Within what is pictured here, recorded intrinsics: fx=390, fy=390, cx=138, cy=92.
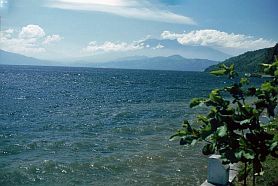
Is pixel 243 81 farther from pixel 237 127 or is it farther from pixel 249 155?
pixel 249 155

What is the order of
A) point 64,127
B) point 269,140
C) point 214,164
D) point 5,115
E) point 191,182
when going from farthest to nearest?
1. point 5,115
2. point 64,127
3. point 191,182
4. point 214,164
5. point 269,140

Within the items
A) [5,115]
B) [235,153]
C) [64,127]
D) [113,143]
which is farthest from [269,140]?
[5,115]

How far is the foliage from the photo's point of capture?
13.4 ft

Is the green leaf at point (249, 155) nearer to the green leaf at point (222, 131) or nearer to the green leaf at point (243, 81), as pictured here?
the green leaf at point (222, 131)

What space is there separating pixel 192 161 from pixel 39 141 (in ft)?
33.2

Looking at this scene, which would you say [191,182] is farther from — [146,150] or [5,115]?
[5,115]

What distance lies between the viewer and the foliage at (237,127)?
160 inches

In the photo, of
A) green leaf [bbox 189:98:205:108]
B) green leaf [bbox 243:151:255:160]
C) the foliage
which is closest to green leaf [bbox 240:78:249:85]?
the foliage

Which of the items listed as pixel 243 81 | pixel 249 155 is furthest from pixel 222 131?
pixel 243 81

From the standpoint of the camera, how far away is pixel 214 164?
895 centimetres

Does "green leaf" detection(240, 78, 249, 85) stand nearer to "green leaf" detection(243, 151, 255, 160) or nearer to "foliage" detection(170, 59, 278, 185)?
"foliage" detection(170, 59, 278, 185)

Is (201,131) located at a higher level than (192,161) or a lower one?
higher

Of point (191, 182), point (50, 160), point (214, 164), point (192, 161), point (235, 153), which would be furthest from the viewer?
point (50, 160)

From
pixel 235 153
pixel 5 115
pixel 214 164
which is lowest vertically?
pixel 5 115
